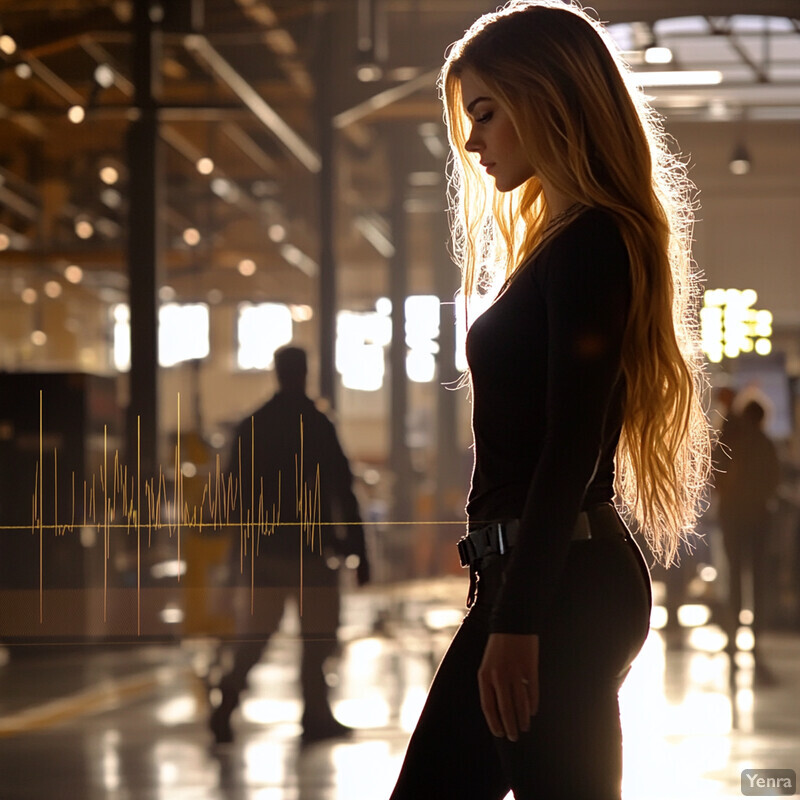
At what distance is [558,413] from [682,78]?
1.94 metres

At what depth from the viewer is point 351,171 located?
2.67 meters

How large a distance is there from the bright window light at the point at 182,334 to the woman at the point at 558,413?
1.61 meters

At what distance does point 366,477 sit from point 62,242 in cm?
90

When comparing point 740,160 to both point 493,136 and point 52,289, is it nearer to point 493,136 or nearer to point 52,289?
point 52,289

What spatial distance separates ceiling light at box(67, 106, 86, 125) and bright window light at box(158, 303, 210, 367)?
0.48 metres

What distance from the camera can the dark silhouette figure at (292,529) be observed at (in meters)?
2.64

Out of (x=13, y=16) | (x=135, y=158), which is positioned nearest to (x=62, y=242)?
(x=135, y=158)

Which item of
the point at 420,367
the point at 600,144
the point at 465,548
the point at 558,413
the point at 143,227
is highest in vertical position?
the point at 143,227

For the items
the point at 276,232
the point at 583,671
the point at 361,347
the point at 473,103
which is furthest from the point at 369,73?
the point at 583,671

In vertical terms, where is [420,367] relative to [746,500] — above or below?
above

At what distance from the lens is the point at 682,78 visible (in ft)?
8.82

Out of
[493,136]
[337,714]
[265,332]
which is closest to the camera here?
[493,136]

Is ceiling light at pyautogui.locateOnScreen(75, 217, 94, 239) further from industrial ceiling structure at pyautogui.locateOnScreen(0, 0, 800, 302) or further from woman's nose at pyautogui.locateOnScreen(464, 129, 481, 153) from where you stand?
woman's nose at pyautogui.locateOnScreen(464, 129, 481, 153)

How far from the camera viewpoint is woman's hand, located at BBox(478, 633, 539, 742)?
3.23ft
